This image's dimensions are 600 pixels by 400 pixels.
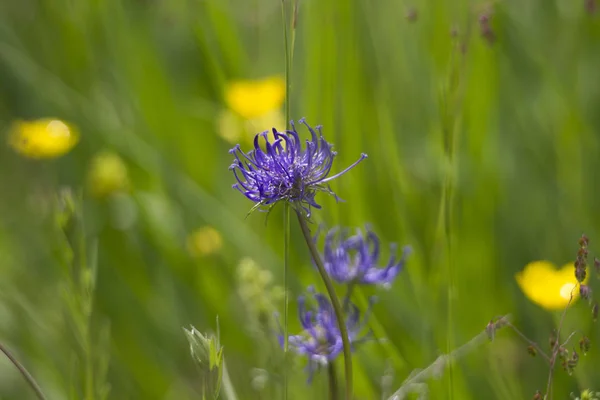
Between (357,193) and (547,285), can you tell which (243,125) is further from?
(547,285)

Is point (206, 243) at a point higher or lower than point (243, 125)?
lower

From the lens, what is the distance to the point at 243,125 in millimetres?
1587

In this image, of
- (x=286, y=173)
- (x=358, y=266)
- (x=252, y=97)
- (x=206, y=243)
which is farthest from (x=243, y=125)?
(x=286, y=173)

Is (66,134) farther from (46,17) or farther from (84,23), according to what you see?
(46,17)

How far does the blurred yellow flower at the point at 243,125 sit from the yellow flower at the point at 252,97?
3 centimetres

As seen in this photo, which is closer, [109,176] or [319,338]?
[319,338]

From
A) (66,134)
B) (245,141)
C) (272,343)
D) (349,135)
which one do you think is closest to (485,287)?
(349,135)

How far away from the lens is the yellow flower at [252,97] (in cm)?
155

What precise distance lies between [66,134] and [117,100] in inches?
22.6

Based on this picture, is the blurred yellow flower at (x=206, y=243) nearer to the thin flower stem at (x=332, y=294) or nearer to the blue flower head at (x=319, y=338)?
the blue flower head at (x=319, y=338)

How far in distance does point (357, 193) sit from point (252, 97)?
0.42 metres

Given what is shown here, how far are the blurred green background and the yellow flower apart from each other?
0.06 metres

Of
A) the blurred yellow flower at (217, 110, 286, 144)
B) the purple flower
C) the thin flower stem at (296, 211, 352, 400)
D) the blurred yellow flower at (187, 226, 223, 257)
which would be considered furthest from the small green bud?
the blurred yellow flower at (217, 110, 286, 144)

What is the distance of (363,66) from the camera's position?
5.05ft
